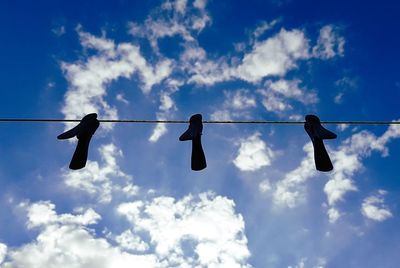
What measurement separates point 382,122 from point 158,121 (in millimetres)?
3513

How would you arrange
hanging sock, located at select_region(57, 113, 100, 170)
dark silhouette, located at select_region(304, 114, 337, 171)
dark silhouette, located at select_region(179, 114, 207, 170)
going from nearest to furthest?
dark silhouette, located at select_region(304, 114, 337, 171)
dark silhouette, located at select_region(179, 114, 207, 170)
hanging sock, located at select_region(57, 113, 100, 170)

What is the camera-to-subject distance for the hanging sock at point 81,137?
19.7 ft

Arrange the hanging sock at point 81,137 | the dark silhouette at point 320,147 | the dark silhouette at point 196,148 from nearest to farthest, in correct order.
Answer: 1. the dark silhouette at point 320,147
2. the dark silhouette at point 196,148
3. the hanging sock at point 81,137

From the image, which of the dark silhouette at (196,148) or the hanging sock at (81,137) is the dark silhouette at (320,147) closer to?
the dark silhouette at (196,148)

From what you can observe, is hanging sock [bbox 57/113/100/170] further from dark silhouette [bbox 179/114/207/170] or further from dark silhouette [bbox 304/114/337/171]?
dark silhouette [bbox 304/114/337/171]

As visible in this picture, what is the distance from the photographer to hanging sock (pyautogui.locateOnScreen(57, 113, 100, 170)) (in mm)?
6018

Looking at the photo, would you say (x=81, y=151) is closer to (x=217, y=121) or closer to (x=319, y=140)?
(x=217, y=121)

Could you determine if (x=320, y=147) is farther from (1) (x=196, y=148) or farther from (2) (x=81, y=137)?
(2) (x=81, y=137)

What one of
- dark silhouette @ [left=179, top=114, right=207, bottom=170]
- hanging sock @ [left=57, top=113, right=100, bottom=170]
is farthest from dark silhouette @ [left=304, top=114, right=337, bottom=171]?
hanging sock @ [left=57, top=113, right=100, bottom=170]

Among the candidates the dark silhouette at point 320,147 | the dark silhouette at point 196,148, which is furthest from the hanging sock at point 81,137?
the dark silhouette at point 320,147

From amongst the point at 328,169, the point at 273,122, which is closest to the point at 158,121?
the point at 273,122

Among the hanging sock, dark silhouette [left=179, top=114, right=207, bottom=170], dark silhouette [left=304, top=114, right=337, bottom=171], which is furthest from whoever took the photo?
the hanging sock

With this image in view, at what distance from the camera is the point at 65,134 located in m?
6.12

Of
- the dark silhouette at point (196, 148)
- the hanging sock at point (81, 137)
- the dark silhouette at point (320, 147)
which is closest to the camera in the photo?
the dark silhouette at point (320, 147)
